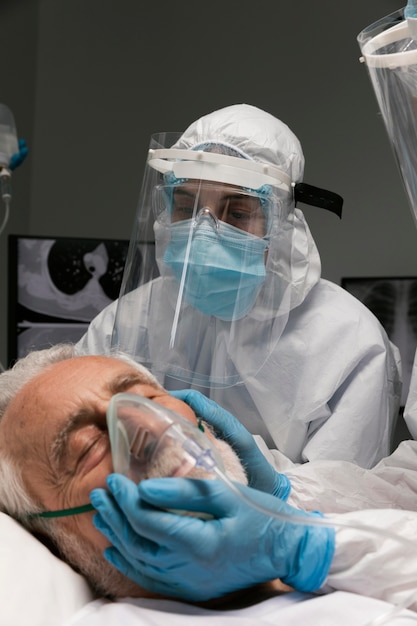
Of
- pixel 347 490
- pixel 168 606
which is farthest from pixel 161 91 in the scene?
pixel 168 606

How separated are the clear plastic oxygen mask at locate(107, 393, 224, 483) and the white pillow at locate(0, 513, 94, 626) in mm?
208

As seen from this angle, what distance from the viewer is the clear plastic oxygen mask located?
1072 mm

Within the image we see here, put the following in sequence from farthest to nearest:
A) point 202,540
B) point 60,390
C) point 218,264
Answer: point 218,264 < point 60,390 < point 202,540

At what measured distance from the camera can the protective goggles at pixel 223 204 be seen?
190cm

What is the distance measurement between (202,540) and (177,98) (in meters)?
3.13

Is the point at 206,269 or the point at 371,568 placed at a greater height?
the point at 206,269

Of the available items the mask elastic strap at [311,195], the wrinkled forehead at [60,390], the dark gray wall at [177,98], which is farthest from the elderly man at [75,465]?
the dark gray wall at [177,98]

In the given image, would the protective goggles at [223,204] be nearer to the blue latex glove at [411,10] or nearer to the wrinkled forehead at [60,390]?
the wrinkled forehead at [60,390]

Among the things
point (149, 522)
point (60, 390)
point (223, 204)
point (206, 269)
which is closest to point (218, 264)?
point (206, 269)

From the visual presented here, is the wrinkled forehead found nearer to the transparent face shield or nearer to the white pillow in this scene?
the white pillow

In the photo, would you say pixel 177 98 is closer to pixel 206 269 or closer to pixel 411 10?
pixel 206 269

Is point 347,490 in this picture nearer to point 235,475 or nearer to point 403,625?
point 235,475

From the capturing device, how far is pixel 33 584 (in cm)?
111

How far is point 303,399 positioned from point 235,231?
49 centimetres
